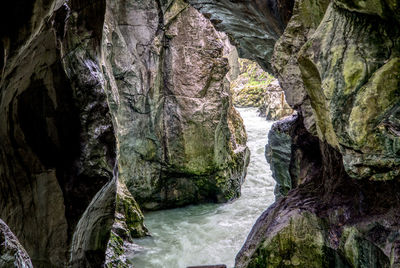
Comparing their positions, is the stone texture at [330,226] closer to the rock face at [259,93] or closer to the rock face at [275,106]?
the rock face at [275,106]

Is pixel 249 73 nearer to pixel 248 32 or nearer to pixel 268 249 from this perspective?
pixel 248 32

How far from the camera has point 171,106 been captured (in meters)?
13.7

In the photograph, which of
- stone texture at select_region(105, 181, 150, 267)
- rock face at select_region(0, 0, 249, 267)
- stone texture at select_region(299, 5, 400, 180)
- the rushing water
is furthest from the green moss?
stone texture at select_region(105, 181, 150, 267)

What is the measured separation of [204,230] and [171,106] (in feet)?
17.7

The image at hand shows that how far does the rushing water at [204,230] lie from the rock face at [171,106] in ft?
3.43

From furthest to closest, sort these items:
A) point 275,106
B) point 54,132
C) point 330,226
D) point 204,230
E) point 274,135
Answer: point 275,106 < point 204,230 < point 274,135 < point 330,226 < point 54,132

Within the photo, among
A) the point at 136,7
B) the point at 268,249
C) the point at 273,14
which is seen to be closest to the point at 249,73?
the point at 136,7

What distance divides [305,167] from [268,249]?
2725mm

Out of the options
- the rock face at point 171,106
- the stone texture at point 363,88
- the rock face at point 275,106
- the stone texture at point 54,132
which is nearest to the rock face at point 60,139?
the stone texture at point 54,132

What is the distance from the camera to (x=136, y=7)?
1298cm

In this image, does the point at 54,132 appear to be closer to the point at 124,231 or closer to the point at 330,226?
the point at 330,226

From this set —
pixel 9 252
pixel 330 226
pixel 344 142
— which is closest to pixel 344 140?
pixel 344 142

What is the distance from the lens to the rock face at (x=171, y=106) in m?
13.1

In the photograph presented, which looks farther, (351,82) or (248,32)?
(248,32)
